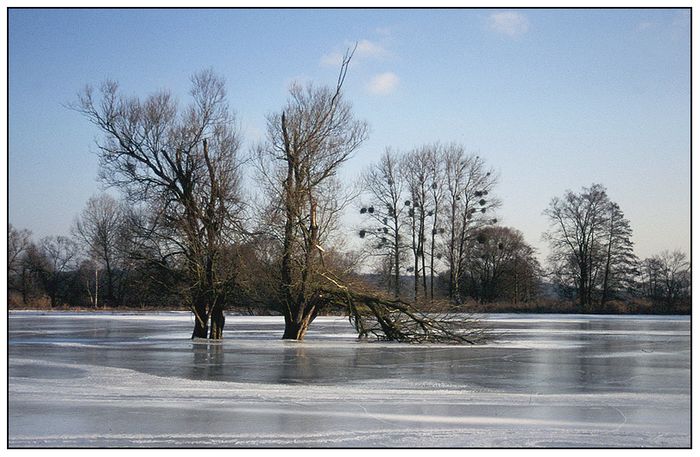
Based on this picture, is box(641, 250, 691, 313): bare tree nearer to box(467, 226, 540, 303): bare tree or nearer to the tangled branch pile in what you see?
the tangled branch pile

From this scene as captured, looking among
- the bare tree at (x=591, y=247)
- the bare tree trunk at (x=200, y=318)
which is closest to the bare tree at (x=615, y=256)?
the bare tree at (x=591, y=247)

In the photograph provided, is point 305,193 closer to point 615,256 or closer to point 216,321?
point 216,321

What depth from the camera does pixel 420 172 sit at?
4119 centimetres

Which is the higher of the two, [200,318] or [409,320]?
[409,320]

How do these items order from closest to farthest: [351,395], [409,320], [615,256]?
[351,395], [409,320], [615,256]

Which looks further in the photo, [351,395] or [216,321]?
[216,321]

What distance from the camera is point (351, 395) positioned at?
1016cm

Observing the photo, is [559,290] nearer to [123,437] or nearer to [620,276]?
[620,276]

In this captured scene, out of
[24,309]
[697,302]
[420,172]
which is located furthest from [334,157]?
[24,309]

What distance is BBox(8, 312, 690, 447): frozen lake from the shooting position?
751 cm

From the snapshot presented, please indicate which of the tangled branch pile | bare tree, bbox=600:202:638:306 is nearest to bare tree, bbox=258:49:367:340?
the tangled branch pile

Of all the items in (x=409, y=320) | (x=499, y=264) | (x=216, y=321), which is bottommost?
(x=216, y=321)

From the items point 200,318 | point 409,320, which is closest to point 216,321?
point 200,318

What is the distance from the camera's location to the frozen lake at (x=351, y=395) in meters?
7.51
